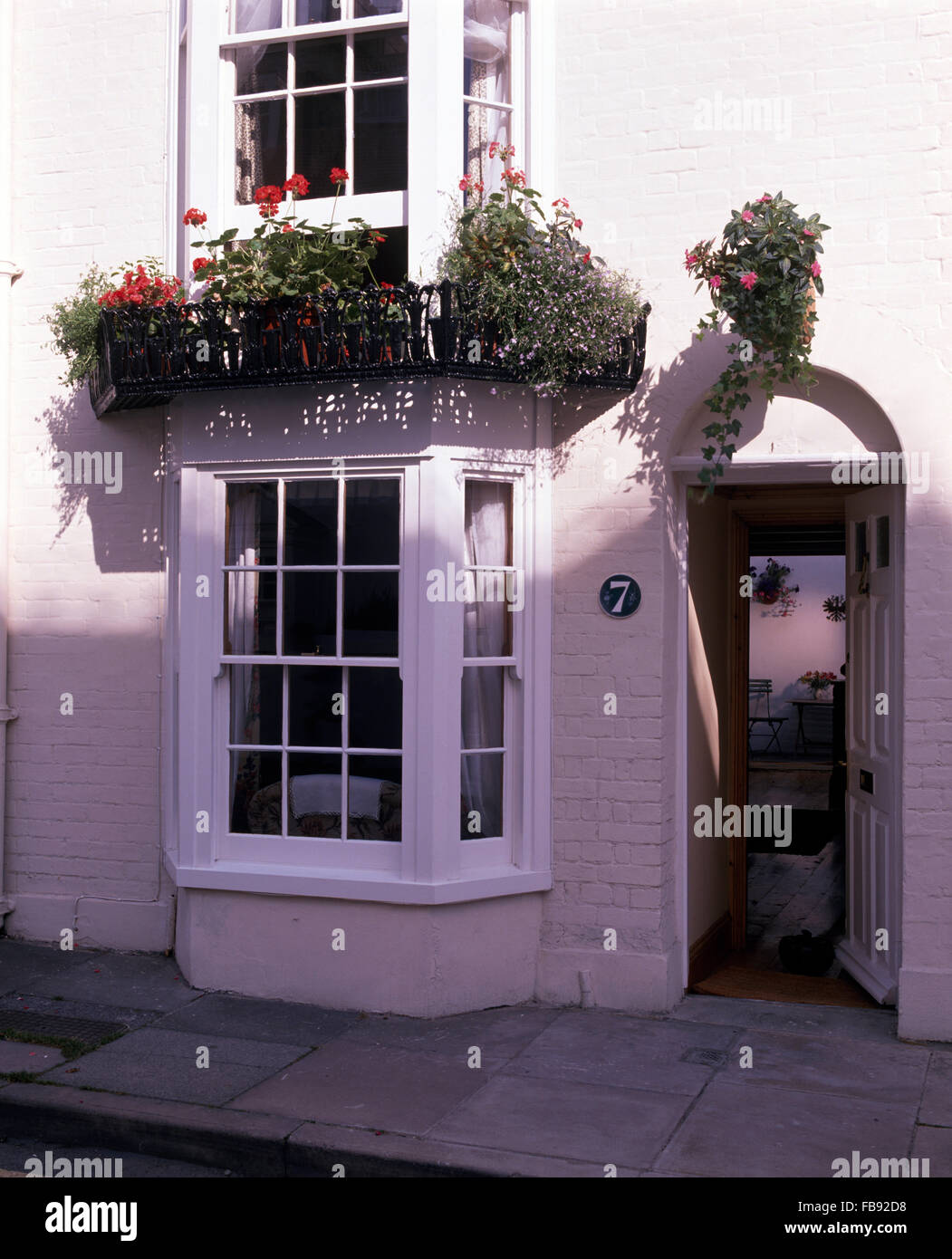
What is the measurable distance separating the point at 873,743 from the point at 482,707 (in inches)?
84.5

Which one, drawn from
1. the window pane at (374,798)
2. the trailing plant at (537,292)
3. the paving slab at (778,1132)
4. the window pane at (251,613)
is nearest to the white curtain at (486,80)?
the trailing plant at (537,292)

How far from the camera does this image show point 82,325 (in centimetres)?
688

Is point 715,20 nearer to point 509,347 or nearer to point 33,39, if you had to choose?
point 509,347

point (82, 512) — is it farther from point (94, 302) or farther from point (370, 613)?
point (370, 613)

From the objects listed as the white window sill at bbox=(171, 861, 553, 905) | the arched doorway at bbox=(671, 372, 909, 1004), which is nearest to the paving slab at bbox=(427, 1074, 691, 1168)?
the white window sill at bbox=(171, 861, 553, 905)

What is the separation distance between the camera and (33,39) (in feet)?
24.4

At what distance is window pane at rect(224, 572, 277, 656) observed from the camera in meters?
6.54

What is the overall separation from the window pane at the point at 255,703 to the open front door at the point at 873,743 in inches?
125

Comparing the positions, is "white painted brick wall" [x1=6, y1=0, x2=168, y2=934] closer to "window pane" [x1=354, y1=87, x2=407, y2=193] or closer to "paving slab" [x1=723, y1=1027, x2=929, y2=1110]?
"window pane" [x1=354, y1=87, x2=407, y2=193]

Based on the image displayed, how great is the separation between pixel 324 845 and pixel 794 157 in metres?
4.18

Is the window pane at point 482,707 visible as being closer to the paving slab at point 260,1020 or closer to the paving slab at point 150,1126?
the paving slab at point 260,1020

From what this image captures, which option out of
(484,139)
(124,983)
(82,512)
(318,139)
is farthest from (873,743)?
(82,512)
